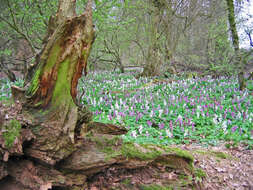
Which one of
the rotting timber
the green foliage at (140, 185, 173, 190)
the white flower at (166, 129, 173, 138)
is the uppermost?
the rotting timber

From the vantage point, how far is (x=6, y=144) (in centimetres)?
201

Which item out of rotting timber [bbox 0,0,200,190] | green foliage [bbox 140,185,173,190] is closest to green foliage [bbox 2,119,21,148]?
rotting timber [bbox 0,0,200,190]

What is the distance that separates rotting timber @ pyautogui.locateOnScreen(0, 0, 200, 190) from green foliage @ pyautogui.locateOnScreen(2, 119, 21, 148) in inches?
0.8

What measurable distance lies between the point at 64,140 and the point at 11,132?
22.3 inches

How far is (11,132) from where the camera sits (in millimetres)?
2078

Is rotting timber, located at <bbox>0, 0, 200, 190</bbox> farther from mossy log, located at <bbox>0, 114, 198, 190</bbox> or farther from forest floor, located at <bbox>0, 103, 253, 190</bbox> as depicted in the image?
forest floor, located at <bbox>0, 103, 253, 190</bbox>

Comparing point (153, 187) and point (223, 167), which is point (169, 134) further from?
point (153, 187)

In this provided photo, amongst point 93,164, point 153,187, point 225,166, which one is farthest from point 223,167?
point 93,164

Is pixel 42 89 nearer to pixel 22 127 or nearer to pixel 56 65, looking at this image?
pixel 56 65

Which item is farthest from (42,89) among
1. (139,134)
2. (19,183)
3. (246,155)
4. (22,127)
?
(246,155)

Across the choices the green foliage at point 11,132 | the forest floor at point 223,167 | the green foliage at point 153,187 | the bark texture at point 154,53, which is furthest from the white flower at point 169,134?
the bark texture at point 154,53

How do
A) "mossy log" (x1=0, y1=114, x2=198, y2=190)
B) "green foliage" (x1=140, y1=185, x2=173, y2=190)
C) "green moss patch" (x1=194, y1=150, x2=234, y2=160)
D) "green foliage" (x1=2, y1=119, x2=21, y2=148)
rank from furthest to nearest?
"green moss patch" (x1=194, y1=150, x2=234, y2=160)
"green foliage" (x1=140, y1=185, x2=173, y2=190)
"mossy log" (x1=0, y1=114, x2=198, y2=190)
"green foliage" (x1=2, y1=119, x2=21, y2=148)

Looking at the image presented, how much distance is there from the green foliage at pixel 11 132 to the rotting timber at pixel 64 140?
2 cm

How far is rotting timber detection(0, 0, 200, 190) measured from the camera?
→ 2.19 meters
